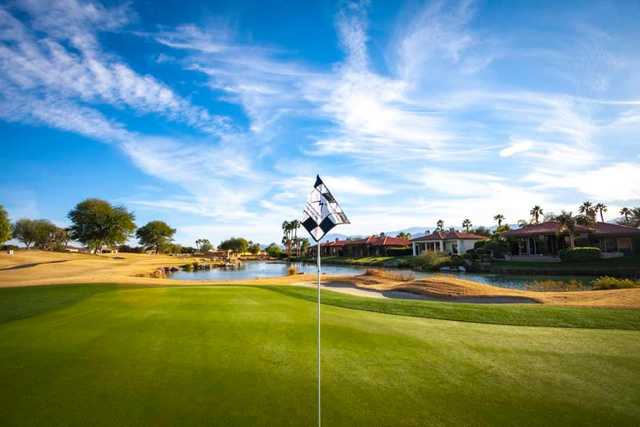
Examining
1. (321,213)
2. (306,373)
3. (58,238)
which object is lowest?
(306,373)

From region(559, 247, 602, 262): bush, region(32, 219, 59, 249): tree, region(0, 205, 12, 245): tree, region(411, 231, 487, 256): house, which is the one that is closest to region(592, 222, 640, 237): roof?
region(559, 247, 602, 262): bush

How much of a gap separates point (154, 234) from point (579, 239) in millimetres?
100264

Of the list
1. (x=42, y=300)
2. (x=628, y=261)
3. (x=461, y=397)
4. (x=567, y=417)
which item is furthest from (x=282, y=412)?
(x=628, y=261)

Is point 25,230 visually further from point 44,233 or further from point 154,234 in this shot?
point 154,234

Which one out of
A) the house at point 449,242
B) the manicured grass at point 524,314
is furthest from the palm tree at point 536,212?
the manicured grass at point 524,314

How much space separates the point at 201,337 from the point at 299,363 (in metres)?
2.82

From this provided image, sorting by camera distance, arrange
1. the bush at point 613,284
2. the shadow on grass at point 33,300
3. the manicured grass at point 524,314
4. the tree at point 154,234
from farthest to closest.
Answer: the tree at point 154,234 → the bush at point 613,284 → the shadow on grass at point 33,300 → the manicured grass at point 524,314

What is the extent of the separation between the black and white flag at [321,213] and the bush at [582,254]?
43.5m

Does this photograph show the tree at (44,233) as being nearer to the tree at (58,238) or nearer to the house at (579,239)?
the tree at (58,238)

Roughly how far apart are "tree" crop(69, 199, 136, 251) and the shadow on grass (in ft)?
172

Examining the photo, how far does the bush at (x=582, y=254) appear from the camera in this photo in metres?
36.9

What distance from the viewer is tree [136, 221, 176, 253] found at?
97169 mm

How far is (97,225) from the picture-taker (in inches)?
2504

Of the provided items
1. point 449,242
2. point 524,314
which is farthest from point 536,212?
point 524,314
